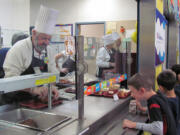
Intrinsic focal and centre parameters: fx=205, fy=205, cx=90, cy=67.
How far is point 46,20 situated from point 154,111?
2.94 ft

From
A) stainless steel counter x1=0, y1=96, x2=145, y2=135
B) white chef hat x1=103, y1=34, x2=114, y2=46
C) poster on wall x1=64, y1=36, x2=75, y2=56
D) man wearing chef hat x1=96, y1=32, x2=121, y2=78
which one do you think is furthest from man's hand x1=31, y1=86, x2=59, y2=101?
white chef hat x1=103, y1=34, x2=114, y2=46

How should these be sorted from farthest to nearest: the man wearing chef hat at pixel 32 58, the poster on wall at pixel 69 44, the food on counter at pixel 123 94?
1. the food on counter at pixel 123 94
2. the man wearing chef hat at pixel 32 58
3. the poster on wall at pixel 69 44

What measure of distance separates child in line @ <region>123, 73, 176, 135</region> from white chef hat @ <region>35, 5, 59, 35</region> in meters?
0.67

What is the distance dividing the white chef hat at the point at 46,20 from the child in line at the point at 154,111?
A: 666 mm

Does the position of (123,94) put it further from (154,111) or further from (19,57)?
(19,57)

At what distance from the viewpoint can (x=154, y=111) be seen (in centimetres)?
131

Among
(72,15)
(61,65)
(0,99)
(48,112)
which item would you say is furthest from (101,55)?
(72,15)

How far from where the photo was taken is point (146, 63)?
6.67ft

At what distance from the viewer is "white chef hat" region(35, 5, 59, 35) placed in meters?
1.29

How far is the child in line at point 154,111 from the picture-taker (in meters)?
1.32

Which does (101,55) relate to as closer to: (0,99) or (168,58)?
(0,99)

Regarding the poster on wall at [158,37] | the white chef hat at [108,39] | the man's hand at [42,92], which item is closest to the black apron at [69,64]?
the man's hand at [42,92]

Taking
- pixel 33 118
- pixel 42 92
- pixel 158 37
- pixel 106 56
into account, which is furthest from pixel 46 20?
pixel 158 37

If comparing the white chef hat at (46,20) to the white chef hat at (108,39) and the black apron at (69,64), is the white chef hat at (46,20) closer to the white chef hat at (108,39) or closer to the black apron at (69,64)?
the black apron at (69,64)
